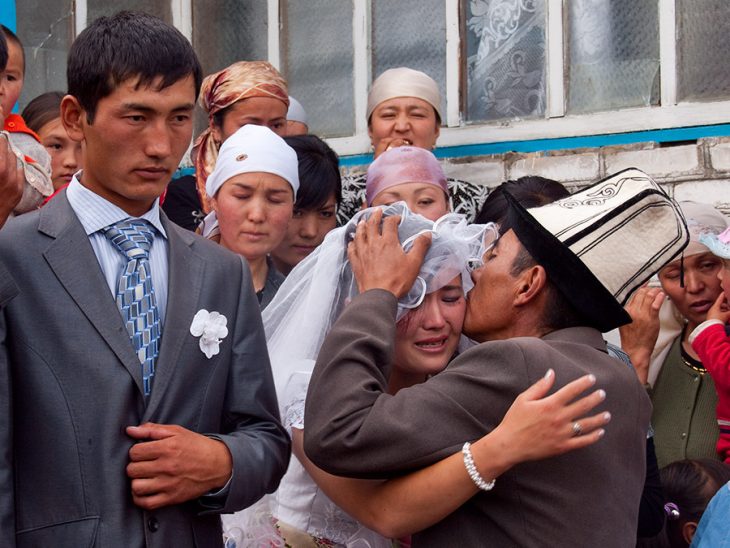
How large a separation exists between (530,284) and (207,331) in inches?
32.2

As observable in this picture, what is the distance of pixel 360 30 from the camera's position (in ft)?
21.3

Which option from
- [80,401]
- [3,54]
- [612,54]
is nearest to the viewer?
[80,401]

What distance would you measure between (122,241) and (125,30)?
52cm

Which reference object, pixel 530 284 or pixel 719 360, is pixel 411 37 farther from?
pixel 530 284

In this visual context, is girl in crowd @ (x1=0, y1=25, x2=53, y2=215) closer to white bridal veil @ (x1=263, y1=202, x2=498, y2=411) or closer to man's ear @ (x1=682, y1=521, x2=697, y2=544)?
white bridal veil @ (x1=263, y1=202, x2=498, y2=411)

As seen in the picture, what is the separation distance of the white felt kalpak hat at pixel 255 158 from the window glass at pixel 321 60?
7.49ft

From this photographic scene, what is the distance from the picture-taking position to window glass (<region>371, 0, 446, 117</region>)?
20.6 ft

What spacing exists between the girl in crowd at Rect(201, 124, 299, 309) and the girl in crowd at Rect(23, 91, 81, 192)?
2.59ft

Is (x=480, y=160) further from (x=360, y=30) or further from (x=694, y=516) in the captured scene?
(x=694, y=516)

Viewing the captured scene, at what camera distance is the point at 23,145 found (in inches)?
158

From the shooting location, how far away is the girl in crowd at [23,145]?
3.51 m

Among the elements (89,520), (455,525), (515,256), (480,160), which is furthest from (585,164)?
(89,520)

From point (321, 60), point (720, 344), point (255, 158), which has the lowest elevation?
point (720, 344)

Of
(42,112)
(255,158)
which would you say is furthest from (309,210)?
(42,112)
